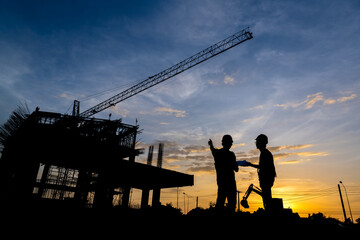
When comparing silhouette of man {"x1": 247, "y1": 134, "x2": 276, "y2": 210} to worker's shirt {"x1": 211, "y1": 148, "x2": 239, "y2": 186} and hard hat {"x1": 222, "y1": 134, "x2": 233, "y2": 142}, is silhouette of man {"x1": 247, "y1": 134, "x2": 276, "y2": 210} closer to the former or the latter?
worker's shirt {"x1": 211, "y1": 148, "x2": 239, "y2": 186}

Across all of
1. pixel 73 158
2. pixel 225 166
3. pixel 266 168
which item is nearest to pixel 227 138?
pixel 225 166

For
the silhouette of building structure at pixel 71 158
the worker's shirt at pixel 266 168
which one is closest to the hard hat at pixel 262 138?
the worker's shirt at pixel 266 168

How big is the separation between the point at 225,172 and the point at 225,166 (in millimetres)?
145

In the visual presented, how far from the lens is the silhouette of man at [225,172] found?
4.61 meters

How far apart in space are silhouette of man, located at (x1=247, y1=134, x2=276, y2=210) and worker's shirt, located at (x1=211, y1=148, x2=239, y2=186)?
64 centimetres

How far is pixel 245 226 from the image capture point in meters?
3.38

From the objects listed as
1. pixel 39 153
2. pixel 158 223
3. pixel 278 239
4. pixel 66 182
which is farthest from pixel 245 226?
pixel 66 182

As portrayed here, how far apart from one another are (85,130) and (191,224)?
15256 mm

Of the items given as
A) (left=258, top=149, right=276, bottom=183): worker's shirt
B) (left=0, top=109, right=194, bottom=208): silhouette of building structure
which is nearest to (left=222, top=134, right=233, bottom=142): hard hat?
(left=258, top=149, right=276, bottom=183): worker's shirt

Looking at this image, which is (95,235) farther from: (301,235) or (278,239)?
(301,235)

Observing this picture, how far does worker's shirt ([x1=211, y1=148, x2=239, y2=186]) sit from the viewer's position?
472cm

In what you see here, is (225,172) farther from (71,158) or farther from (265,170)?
(71,158)

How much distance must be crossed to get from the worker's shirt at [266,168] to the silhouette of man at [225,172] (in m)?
0.69

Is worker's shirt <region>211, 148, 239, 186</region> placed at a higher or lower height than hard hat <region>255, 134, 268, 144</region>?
lower
